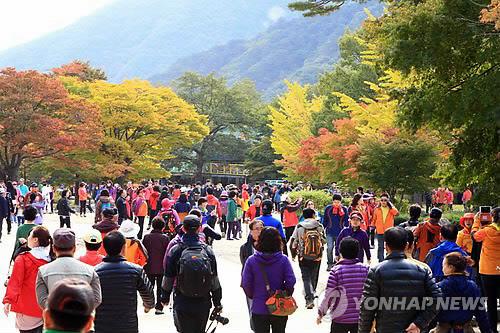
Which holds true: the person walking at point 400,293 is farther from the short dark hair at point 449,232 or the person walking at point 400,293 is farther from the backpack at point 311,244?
the backpack at point 311,244

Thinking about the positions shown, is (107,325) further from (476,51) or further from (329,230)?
(329,230)

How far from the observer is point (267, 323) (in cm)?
598

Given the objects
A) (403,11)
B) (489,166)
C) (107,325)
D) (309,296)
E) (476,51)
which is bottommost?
(309,296)

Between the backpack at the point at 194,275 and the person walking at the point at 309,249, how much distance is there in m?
3.94

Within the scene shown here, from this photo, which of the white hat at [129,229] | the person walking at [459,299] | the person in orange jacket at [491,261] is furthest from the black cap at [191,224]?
the person in orange jacket at [491,261]

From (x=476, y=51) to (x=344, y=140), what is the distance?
18.1 metres

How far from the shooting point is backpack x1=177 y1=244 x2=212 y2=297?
610 cm

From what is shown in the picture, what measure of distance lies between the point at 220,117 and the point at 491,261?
57.4m

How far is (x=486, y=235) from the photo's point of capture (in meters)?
8.12

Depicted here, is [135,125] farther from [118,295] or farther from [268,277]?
[118,295]

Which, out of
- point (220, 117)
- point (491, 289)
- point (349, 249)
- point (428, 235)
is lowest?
point (491, 289)

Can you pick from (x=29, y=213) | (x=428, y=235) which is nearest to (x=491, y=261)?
(x=428, y=235)

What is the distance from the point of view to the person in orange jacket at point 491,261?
317 inches

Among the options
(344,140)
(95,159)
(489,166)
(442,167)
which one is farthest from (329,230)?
(95,159)
